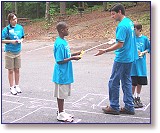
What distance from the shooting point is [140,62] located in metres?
4.89

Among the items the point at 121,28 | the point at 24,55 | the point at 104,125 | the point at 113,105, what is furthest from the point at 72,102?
the point at 24,55

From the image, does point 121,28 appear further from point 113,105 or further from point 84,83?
point 84,83

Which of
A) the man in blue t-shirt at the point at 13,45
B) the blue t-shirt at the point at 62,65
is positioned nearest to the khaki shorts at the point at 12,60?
the man in blue t-shirt at the point at 13,45

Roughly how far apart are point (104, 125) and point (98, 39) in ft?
30.2

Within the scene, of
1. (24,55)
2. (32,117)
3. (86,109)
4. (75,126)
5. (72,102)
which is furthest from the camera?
(24,55)

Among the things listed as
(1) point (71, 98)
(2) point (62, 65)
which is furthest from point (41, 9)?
(2) point (62, 65)

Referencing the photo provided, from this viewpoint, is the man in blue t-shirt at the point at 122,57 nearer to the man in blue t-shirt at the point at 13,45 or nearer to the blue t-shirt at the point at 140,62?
the blue t-shirt at the point at 140,62

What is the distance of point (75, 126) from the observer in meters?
4.16

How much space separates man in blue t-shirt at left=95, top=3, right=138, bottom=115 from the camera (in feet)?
14.1

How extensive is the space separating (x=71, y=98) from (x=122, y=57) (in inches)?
58.1

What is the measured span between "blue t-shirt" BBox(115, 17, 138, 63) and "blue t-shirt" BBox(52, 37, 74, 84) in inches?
27.6

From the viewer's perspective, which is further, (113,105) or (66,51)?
(113,105)

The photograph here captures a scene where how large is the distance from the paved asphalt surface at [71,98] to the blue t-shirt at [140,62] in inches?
21.9

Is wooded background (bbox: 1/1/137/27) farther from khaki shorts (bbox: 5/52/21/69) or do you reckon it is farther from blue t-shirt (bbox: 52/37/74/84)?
blue t-shirt (bbox: 52/37/74/84)
